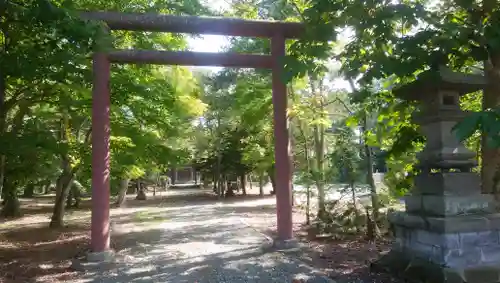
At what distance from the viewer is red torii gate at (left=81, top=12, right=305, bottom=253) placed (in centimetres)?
862

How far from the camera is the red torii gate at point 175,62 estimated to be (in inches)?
339

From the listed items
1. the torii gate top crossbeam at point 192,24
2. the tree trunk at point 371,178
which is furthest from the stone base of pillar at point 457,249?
the torii gate top crossbeam at point 192,24

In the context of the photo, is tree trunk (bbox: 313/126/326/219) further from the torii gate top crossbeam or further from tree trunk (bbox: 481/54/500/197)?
tree trunk (bbox: 481/54/500/197)

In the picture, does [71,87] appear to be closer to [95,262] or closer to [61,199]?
[95,262]

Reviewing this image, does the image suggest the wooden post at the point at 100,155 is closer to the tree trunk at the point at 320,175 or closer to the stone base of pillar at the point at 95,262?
the stone base of pillar at the point at 95,262

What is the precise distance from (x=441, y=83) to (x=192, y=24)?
17.2 feet

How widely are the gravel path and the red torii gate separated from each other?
883mm

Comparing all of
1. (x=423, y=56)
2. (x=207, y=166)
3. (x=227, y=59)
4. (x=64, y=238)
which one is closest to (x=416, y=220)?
(x=423, y=56)

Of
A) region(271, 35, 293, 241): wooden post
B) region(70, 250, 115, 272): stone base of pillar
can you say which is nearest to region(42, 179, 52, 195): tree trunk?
region(70, 250, 115, 272): stone base of pillar

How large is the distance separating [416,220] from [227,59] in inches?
219

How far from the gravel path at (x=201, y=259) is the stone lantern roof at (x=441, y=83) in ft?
11.1

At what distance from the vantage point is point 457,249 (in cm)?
556

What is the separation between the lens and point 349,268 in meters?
7.42

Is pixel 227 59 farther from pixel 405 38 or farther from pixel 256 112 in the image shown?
pixel 405 38
